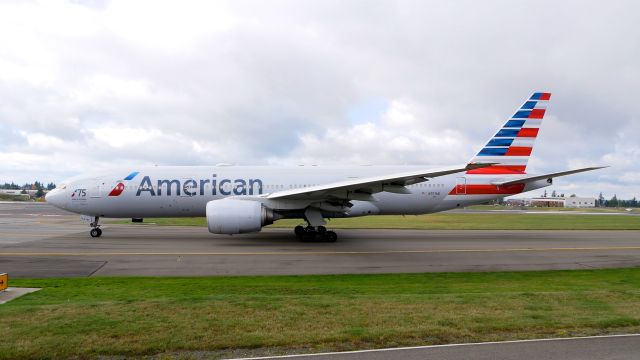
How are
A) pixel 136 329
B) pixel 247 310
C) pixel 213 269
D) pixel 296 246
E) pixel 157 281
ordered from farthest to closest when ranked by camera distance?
pixel 296 246 → pixel 213 269 → pixel 157 281 → pixel 247 310 → pixel 136 329

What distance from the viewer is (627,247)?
62.4 ft

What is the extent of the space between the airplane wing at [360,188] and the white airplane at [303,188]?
0.37 feet

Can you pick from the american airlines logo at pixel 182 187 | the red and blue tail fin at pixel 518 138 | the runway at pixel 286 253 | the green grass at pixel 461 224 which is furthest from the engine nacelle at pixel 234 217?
the red and blue tail fin at pixel 518 138

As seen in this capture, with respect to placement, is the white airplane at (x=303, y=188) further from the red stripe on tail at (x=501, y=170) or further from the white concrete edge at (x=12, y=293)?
the white concrete edge at (x=12, y=293)

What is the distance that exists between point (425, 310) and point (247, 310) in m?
3.05

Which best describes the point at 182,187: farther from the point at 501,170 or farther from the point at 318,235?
the point at 501,170

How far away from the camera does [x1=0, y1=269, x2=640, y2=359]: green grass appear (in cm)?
610

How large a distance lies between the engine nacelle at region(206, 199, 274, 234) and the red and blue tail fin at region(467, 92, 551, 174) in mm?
12399

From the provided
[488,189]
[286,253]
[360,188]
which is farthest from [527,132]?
[286,253]

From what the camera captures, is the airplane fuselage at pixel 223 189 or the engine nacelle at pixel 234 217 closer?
the engine nacelle at pixel 234 217

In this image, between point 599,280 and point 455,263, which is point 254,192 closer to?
point 455,263

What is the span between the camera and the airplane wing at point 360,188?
1666cm

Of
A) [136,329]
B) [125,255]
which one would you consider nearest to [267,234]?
[125,255]

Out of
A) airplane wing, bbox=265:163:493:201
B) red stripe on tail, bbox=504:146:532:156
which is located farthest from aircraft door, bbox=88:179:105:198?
red stripe on tail, bbox=504:146:532:156
